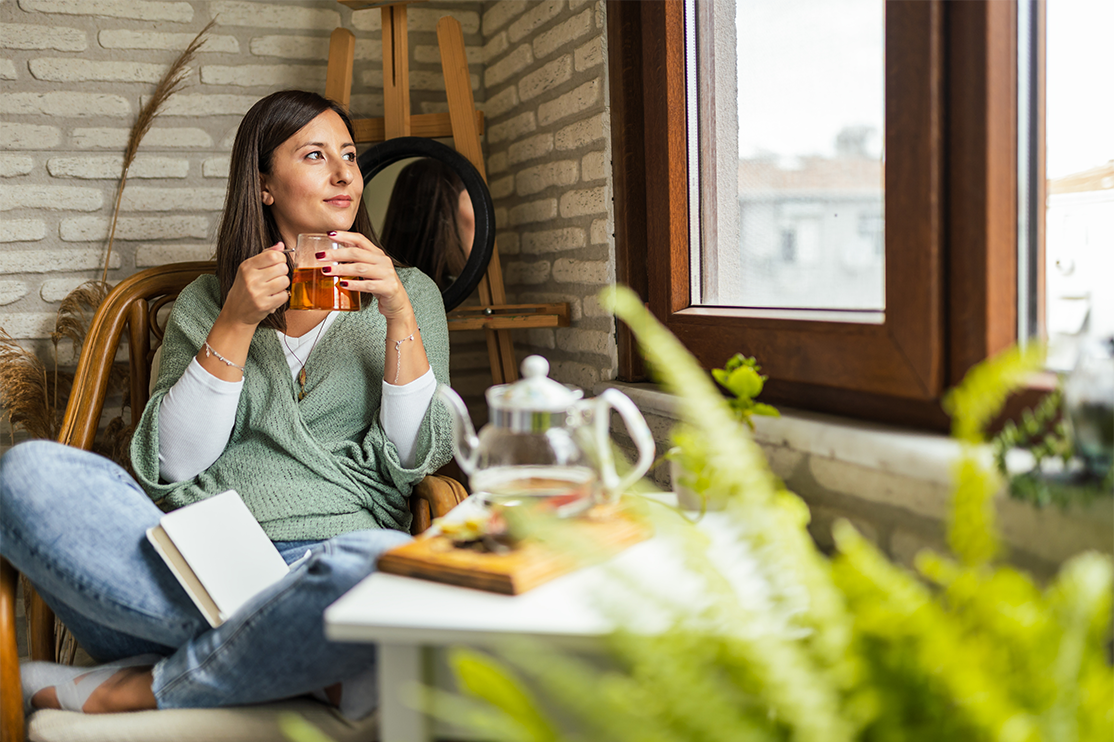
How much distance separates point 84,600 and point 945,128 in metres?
1.45

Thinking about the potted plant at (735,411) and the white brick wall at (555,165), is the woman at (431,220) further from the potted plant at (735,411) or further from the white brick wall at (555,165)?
the potted plant at (735,411)

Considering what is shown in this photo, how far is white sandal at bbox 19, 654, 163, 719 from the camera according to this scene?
1.40 m

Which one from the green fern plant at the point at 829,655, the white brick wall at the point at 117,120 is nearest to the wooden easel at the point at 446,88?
the white brick wall at the point at 117,120

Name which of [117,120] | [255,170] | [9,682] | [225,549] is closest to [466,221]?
[255,170]

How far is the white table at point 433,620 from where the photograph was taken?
833mm

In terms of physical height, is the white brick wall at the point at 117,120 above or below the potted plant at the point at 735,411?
above

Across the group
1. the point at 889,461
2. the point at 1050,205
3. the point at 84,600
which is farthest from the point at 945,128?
the point at 84,600

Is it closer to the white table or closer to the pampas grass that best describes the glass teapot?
the white table

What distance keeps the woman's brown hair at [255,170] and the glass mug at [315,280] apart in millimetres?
289

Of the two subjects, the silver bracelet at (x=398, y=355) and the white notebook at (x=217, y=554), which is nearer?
the white notebook at (x=217, y=554)

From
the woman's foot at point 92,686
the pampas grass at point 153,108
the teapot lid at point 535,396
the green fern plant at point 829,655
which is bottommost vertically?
the woman's foot at point 92,686

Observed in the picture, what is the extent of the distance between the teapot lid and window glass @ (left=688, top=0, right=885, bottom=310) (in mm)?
576

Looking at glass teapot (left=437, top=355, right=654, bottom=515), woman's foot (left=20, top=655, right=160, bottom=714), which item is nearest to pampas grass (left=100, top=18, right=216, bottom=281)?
woman's foot (left=20, top=655, right=160, bottom=714)

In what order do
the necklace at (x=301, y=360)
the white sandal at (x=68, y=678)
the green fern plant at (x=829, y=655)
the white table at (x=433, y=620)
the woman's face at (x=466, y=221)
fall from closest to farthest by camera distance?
the green fern plant at (x=829, y=655) < the white table at (x=433, y=620) < the white sandal at (x=68, y=678) < the necklace at (x=301, y=360) < the woman's face at (x=466, y=221)
